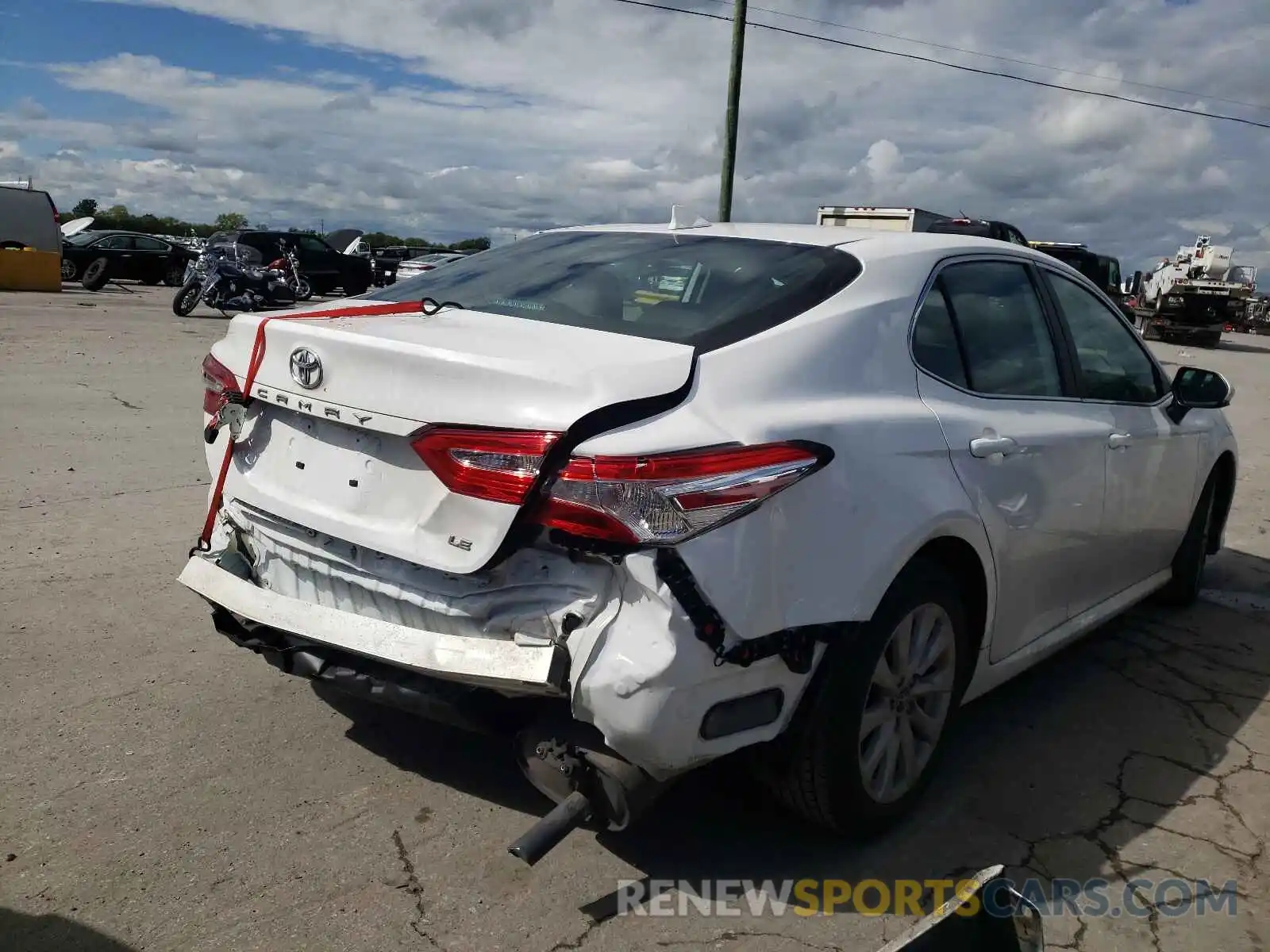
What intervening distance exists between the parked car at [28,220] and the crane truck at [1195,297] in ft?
92.0

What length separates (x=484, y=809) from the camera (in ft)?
10.1

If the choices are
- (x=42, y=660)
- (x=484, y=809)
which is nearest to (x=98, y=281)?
(x=42, y=660)

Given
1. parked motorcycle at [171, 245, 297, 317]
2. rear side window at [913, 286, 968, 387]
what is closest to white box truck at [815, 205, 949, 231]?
parked motorcycle at [171, 245, 297, 317]

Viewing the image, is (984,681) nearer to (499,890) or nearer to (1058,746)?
(1058,746)

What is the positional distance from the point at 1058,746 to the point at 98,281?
25.0 metres

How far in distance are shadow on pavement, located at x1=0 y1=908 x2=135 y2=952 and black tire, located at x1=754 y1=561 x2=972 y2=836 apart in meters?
1.62

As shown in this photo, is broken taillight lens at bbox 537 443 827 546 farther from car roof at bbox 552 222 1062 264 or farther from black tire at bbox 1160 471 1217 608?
black tire at bbox 1160 471 1217 608

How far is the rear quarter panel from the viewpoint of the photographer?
2.39 meters

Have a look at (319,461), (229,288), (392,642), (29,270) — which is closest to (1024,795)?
(392,642)

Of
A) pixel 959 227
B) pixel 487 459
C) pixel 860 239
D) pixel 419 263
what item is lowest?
pixel 419 263

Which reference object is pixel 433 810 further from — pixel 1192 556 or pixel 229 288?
pixel 229 288

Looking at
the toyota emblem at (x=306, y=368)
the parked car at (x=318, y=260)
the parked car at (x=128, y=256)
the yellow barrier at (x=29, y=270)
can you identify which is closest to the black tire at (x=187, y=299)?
the parked car at (x=318, y=260)

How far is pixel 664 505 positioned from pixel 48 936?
1732 mm

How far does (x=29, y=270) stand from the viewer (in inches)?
888
